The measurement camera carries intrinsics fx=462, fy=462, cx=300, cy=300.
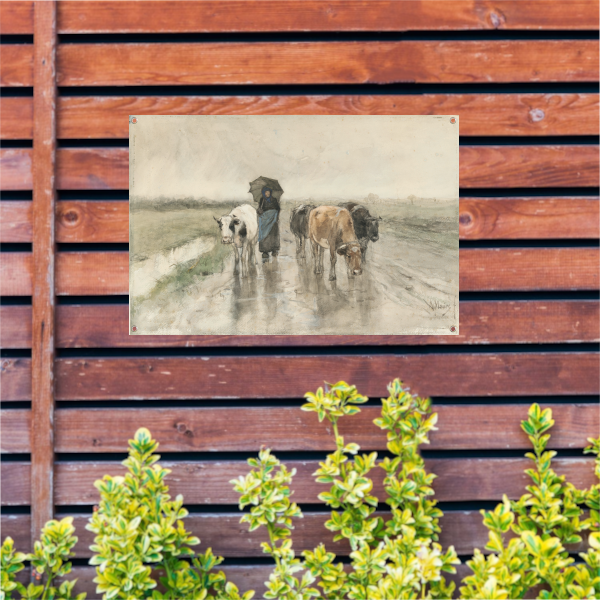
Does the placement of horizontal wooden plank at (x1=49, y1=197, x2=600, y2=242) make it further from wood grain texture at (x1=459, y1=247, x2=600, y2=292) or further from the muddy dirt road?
the muddy dirt road

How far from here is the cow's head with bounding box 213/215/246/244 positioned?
1949 mm

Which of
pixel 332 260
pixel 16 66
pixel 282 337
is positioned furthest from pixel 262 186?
pixel 16 66

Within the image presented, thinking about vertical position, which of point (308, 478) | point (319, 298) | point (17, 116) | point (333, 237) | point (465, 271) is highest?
point (17, 116)

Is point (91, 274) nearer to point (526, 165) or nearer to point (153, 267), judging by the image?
point (153, 267)

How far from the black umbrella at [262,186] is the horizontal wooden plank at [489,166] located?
545 millimetres

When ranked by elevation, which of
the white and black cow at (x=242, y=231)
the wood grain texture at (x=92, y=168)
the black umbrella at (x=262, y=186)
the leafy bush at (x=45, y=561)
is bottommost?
the leafy bush at (x=45, y=561)

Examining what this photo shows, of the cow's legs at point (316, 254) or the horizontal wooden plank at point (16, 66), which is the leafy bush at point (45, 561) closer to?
the cow's legs at point (316, 254)

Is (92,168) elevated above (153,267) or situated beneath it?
elevated above

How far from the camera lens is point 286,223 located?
195 centimetres

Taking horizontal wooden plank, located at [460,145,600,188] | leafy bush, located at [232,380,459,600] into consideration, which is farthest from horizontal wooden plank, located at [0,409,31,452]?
horizontal wooden plank, located at [460,145,600,188]

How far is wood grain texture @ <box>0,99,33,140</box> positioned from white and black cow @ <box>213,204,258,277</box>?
907mm

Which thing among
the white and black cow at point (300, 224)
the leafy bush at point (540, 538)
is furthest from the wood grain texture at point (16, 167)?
the leafy bush at point (540, 538)

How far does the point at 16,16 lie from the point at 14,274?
1.11 metres

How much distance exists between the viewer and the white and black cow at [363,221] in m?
1.95
